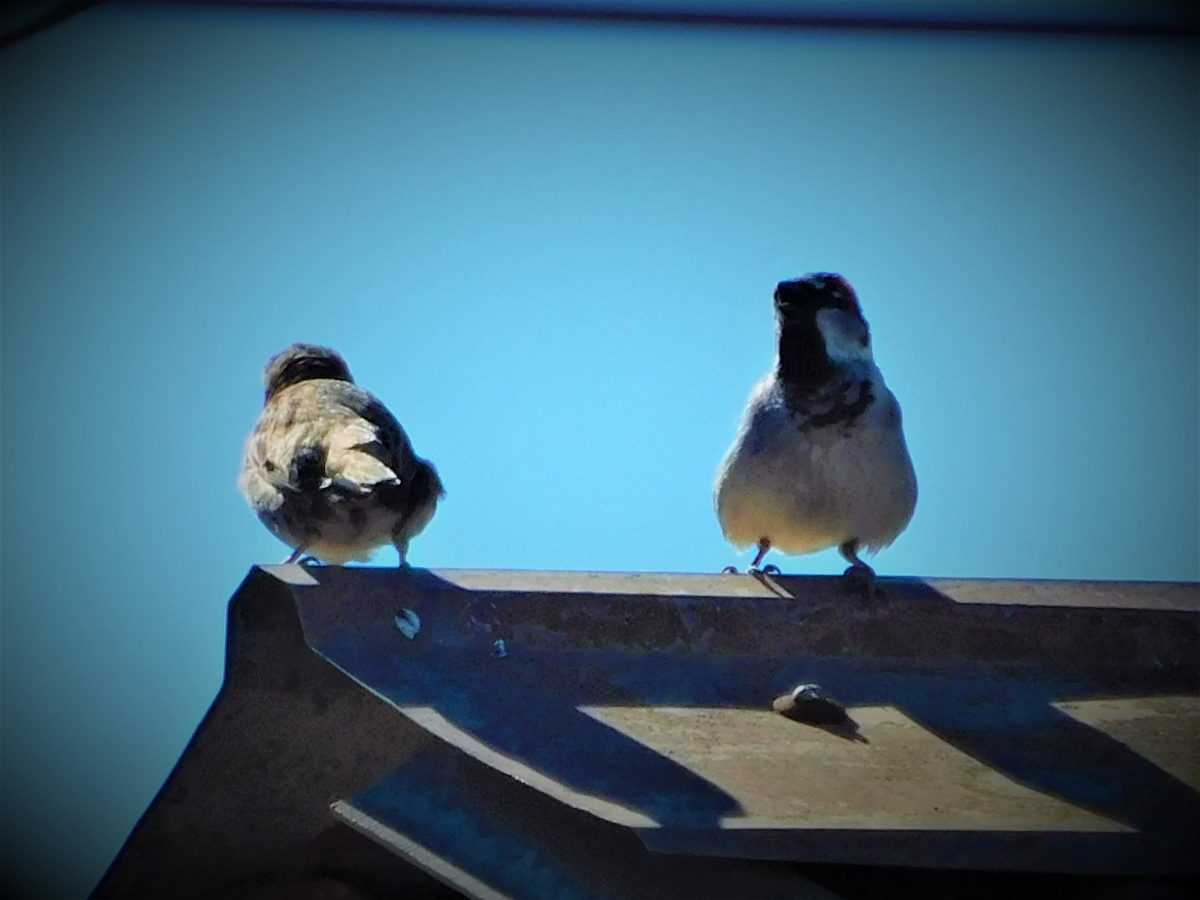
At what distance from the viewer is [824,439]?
551 cm

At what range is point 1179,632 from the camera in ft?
12.4

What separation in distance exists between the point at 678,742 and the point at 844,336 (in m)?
2.75

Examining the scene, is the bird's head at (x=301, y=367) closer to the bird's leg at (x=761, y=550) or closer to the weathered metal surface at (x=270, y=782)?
the bird's leg at (x=761, y=550)

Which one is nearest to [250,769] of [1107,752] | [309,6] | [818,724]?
[818,724]

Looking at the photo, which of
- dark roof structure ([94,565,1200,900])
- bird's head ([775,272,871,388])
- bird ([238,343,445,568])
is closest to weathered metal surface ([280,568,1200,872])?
dark roof structure ([94,565,1200,900])

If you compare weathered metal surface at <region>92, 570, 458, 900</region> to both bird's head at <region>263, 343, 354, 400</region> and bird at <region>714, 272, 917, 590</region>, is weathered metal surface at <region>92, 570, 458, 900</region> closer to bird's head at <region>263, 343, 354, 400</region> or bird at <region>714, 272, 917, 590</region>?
bird at <region>714, 272, 917, 590</region>

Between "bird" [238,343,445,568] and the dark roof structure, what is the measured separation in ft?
6.53

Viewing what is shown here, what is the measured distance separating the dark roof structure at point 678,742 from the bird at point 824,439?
5.46ft

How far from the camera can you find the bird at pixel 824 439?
552 cm

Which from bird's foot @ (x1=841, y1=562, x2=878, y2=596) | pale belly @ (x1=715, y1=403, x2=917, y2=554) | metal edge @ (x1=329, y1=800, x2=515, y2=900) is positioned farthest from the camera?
pale belly @ (x1=715, y1=403, x2=917, y2=554)

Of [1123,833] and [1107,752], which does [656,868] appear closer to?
[1123,833]

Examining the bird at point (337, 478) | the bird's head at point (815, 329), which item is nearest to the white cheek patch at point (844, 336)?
the bird's head at point (815, 329)

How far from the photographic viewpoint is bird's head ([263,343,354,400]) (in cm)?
745

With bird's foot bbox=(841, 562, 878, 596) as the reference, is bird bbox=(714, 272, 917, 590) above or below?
above
